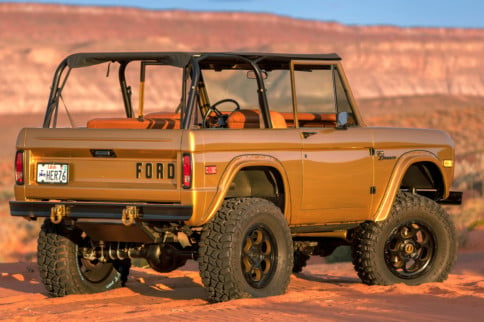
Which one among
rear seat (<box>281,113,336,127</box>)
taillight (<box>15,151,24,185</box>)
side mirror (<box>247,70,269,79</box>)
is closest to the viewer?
taillight (<box>15,151,24,185</box>)

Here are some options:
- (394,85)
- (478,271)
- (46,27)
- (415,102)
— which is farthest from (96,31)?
(478,271)

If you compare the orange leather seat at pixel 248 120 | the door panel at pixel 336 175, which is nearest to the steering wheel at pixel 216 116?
the orange leather seat at pixel 248 120

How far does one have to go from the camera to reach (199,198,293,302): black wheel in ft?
31.4

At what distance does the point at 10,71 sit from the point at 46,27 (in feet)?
143

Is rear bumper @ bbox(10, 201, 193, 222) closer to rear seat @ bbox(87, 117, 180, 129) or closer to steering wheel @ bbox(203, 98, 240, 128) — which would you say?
rear seat @ bbox(87, 117, 180, 129)

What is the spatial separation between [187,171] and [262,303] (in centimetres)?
124

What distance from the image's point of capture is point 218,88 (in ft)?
37.2

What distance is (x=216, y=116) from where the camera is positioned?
11047 millimetres

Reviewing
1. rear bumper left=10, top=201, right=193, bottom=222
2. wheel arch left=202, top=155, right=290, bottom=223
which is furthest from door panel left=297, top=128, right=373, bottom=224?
rear bumper left=10, top=201, right=193, bottom=222

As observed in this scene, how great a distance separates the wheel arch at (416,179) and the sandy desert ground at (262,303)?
2.69 ft

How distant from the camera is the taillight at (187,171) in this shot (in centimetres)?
923

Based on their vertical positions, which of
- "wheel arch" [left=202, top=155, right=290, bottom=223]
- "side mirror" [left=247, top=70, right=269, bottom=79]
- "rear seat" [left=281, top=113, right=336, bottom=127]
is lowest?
"wheel arch" [left=202, top=155, right=290, bottom=223]

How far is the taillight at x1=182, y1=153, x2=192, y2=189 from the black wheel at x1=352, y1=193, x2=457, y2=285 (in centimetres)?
254

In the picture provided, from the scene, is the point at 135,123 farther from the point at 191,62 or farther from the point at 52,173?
the point at 191,62
